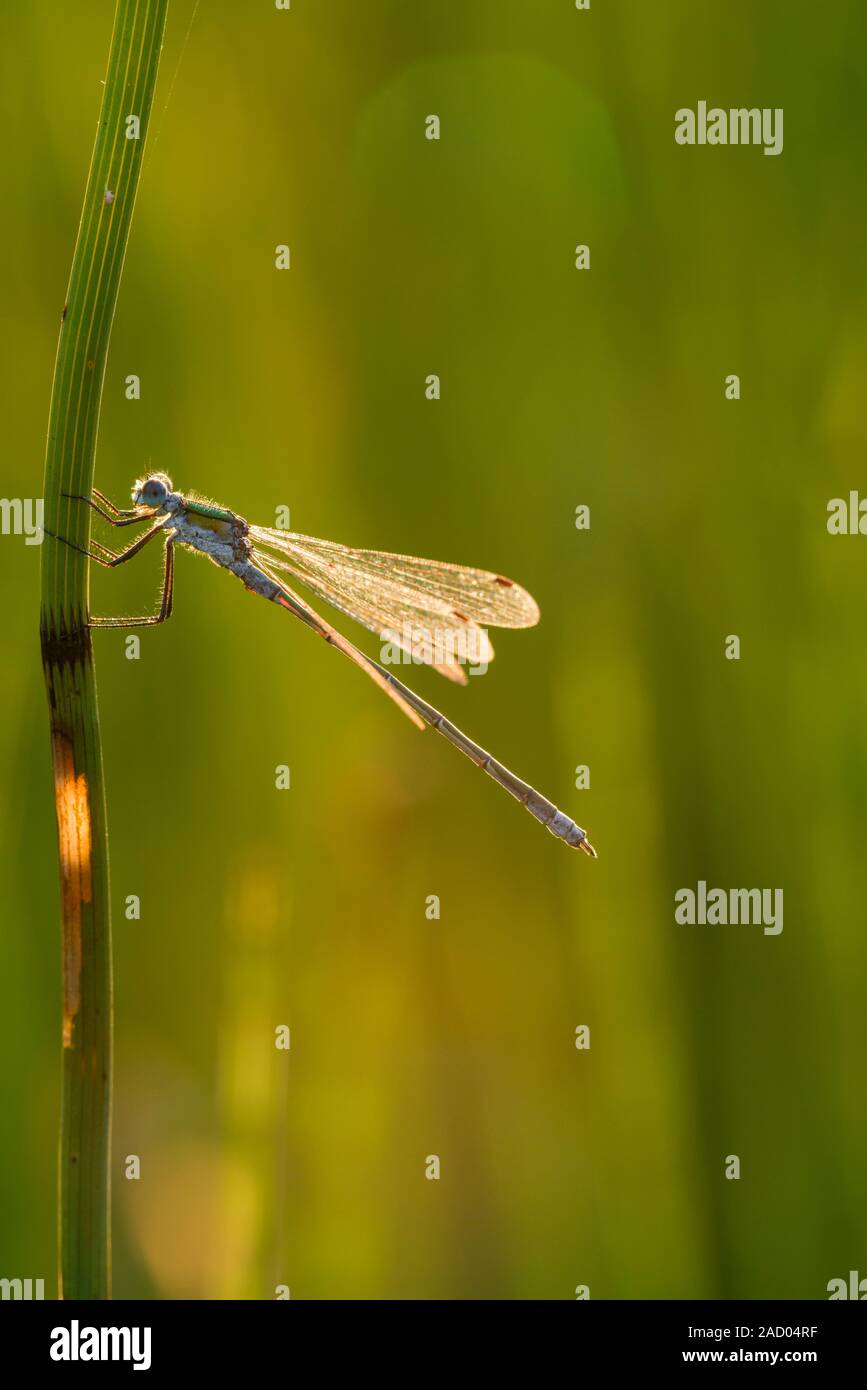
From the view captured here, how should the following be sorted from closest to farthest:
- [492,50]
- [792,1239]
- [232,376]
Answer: [792,1239] → [232,376] → [492,50]

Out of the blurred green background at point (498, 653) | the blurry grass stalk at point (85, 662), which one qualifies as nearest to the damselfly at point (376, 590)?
the blurred green background at point (498, 653)

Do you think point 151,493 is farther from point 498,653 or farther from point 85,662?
point 85,662

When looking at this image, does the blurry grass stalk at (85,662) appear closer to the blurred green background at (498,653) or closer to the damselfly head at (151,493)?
the blurred green background at (498,653)

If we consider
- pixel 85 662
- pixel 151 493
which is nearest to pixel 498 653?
pixel 151 493

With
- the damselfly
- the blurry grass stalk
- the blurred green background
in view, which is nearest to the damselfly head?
the damselfly

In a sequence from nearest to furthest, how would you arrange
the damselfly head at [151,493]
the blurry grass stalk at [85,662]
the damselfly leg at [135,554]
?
the blurry grass stalk at [85,662] < the damselfly leg at [135,554] < the damselfly head at [151,493]

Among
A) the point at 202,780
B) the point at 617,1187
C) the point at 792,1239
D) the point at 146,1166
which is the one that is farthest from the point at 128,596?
the point at 792,1239

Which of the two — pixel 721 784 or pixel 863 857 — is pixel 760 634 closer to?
pixel 721 784
